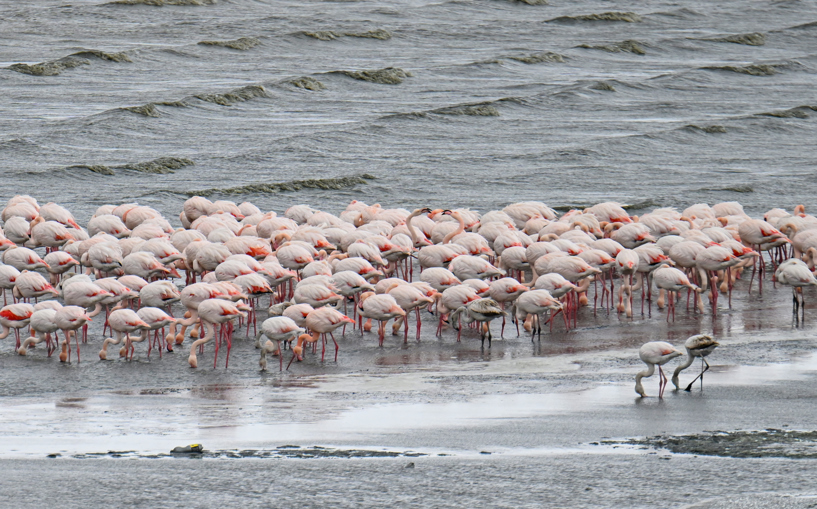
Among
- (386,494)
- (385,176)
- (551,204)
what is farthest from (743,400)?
(385,176)

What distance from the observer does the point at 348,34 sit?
144 ft

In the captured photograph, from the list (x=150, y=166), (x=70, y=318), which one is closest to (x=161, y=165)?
(x=150, y=166)

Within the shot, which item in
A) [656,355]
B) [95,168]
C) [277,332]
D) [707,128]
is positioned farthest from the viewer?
[707,128]

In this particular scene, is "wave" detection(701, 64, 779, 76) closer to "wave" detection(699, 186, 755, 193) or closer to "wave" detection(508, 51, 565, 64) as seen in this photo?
"wave" detection(508, 51, 565, 64)

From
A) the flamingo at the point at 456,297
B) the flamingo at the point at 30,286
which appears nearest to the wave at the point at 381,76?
the flamingo at the point at 30,286

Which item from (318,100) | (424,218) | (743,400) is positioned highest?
(318,100)

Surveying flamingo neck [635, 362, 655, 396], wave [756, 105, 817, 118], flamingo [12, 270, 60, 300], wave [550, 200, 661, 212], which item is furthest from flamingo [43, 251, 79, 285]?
wave [756, 105, 817, 118]

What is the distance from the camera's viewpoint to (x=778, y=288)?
1314 centimetres

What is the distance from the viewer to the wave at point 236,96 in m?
30.0

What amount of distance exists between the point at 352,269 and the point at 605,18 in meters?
42.7

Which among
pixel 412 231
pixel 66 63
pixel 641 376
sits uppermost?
pixel 66 63

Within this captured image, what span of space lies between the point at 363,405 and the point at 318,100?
2396 centimetres

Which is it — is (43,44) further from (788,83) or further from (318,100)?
(788,83)

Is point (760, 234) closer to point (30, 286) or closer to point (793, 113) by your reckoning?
point (30, 286)
